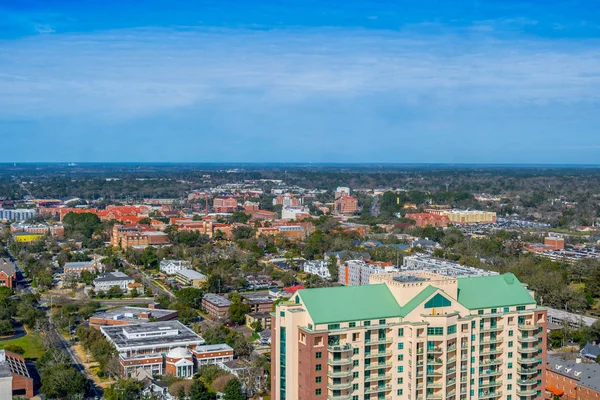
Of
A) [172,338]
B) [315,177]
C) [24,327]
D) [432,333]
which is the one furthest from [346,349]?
[315,177]

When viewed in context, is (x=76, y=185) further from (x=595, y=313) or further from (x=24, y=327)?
(x=595, y=313)

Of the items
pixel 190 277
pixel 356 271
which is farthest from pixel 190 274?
pixel 356 271

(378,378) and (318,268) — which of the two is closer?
(378,378)

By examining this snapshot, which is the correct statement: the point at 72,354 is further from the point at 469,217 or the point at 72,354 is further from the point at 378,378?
the point at 469,217

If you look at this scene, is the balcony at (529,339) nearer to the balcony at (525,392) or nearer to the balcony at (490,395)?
the balcony at (525,392)

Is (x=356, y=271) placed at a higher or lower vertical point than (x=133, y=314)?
higher

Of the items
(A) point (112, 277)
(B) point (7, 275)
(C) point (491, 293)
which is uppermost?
(C) point (491, 293)
